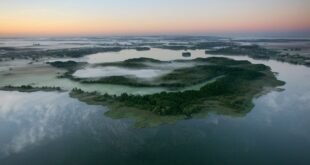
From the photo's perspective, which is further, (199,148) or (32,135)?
(32,135)

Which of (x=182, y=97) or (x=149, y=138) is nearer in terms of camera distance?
(x=149, y=138)

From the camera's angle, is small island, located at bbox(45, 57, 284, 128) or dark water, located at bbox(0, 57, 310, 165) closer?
dark water, located at bbox(0, 57, 310, 165)

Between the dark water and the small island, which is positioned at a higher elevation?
the small island

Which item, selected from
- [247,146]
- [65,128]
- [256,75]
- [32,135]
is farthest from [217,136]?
[256,75]

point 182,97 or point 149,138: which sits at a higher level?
point 182,97

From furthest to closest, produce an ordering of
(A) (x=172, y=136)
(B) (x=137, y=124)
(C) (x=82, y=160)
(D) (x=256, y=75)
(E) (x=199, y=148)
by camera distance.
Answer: (D) (x=256, y=75)
(B) (x=137, y=124)
(A) (x=172, y=136)
(E) (x=199, y=148)
(C) (x=82, y=160)

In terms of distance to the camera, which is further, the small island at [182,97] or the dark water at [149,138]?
the small island at [182,97]

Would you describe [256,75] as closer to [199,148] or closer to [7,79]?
[199,148]

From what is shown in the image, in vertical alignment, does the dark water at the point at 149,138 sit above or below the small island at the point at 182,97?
below
